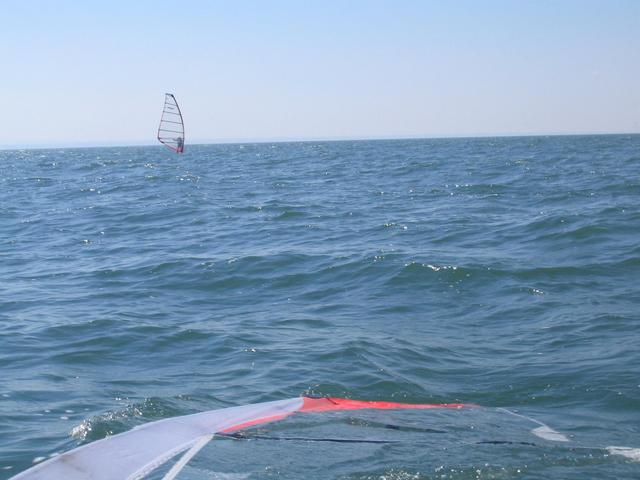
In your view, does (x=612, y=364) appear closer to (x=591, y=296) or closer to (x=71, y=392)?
(x=591, y=296)

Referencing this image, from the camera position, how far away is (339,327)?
31.7ft

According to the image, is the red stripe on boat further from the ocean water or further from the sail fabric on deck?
the ocean water

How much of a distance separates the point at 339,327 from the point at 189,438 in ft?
13.7

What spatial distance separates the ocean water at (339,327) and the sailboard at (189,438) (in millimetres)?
146

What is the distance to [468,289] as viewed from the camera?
37.1ft

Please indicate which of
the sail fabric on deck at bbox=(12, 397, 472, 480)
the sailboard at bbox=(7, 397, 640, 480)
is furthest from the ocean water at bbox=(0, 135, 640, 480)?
the sail fabric on deck at bbox=(12, 397, 472, 480)

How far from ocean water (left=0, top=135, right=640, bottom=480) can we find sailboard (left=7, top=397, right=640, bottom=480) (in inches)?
5.7

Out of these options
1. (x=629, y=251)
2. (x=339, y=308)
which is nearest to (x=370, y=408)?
(x=339, y=308)

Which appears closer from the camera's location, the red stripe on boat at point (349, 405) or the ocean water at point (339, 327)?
the ocean water at point (339, 327)

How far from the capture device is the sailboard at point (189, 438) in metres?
4.96

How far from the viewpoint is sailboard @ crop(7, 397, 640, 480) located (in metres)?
4.96

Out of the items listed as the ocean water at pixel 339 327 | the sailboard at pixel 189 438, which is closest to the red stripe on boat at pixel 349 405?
the sailboard at pixel 189 438

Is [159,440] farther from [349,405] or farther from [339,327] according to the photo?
[339,327]

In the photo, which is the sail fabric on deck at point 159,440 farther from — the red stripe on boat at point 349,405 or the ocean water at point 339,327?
the ocean water at point 339,327
